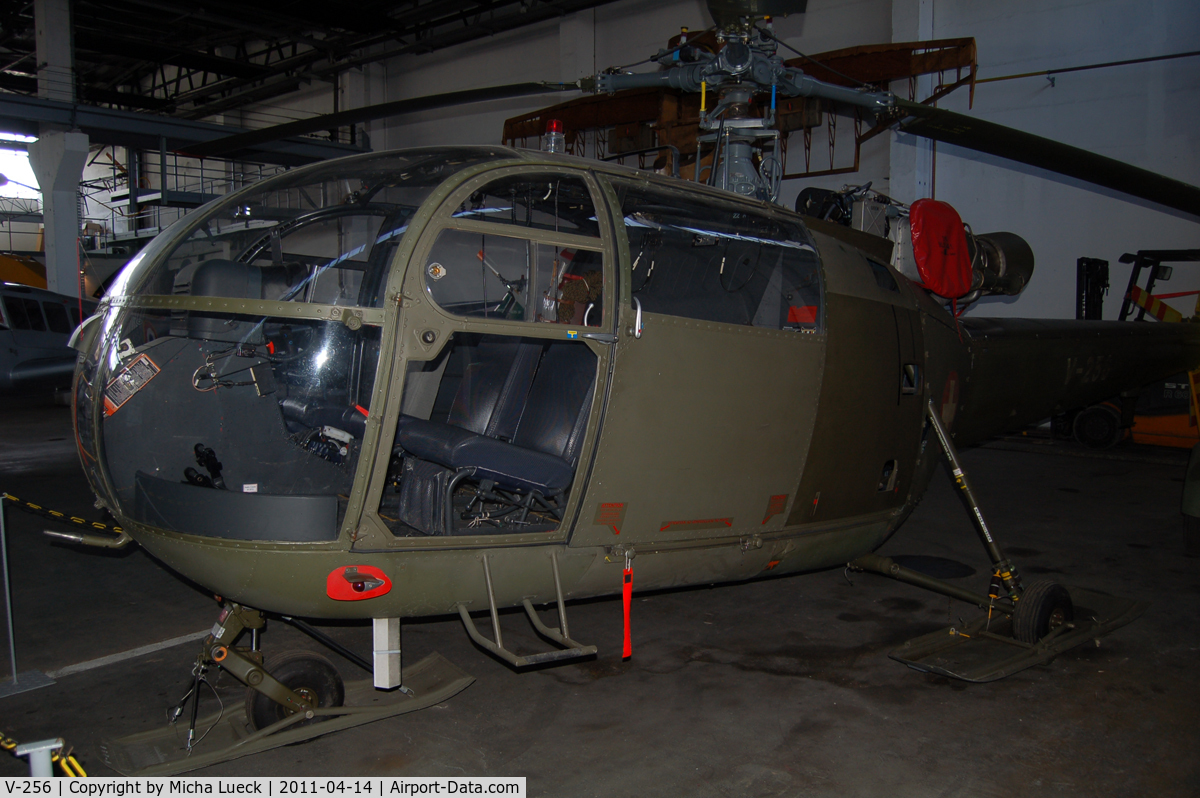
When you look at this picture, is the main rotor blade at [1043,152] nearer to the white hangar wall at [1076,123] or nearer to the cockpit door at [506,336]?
the cockpit door at [506,336]

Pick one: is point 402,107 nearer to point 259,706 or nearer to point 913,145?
point 259,706

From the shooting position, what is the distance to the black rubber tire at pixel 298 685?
125 inches

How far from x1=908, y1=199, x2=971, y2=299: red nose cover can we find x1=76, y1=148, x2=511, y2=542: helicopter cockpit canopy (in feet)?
9.45

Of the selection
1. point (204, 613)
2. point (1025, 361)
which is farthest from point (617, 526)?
point (1025, 361)

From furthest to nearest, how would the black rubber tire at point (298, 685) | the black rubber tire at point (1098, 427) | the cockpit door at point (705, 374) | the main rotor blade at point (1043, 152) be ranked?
1. the black rubber tire at point (1098, 427)
2. the main rotor blade at point (1043, 152)
3. the cockpit door at point (705, 374)
4. the black rubber tire at point (298, 685)

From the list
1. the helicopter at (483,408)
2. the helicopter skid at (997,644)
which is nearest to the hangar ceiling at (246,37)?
the helicopter at (483,408)

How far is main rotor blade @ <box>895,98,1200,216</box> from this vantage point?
4.74 metres

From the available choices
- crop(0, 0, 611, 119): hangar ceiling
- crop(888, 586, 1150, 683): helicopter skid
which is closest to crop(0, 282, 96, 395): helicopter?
crop(0, 0, 611, 119): hangar ceiling

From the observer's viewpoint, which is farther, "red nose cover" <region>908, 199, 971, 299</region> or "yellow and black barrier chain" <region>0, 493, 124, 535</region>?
"red nose cover" <region>908, 199, 971, 299</region>

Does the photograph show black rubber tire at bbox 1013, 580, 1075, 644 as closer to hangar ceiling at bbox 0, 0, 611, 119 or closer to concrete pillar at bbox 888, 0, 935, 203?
concrete pillar at bbox 888, 0, 935, 203

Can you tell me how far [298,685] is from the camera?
3.25 m

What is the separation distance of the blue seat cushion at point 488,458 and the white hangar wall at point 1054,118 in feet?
28.2

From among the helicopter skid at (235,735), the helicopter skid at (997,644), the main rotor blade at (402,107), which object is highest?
the main rotor blade at (402,107)

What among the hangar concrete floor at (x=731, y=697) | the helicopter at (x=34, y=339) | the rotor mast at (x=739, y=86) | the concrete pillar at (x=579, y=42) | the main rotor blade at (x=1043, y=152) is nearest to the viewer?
the hangar concrete floor at (x=731, y=697)
